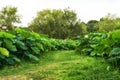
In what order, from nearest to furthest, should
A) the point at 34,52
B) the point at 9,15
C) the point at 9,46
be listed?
the point at 9,46 → the point at 34,52 → the point at 9,15

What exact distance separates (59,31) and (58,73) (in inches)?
1548

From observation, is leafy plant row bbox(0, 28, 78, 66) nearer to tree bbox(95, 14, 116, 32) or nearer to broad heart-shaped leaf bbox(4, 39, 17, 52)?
broad heart-shaped leaf bbox(4, 39, 17, 52)

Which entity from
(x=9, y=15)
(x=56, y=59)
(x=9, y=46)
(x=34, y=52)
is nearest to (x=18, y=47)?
(x=9, y=46)

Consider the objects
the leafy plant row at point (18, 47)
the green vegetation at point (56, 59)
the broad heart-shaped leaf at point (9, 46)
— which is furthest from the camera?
the broad heart-shaped leaf at point (9, 46)

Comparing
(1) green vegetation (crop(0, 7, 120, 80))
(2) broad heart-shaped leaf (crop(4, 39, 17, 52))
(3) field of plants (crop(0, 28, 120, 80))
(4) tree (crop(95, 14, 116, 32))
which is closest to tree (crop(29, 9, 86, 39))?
(4) tree (crop(95, 14, 116, 32))

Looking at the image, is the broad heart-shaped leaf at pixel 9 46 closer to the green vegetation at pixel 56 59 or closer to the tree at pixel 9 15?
the green vegetation at pixel 56 59

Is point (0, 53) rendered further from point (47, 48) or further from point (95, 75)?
point (47, 48)

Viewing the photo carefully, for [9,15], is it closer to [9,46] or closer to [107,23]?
[107,23]

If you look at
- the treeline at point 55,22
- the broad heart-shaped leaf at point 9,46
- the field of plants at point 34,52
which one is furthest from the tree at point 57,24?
the broad heart-shaped leaf at point 9,46

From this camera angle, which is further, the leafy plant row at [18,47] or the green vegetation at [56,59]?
the leafy plant row at [18,47]

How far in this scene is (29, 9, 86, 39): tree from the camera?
46312 mm

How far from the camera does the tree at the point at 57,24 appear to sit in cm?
4631

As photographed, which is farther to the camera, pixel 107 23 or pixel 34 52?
pixel 107 23

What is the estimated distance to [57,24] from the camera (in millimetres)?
47656
